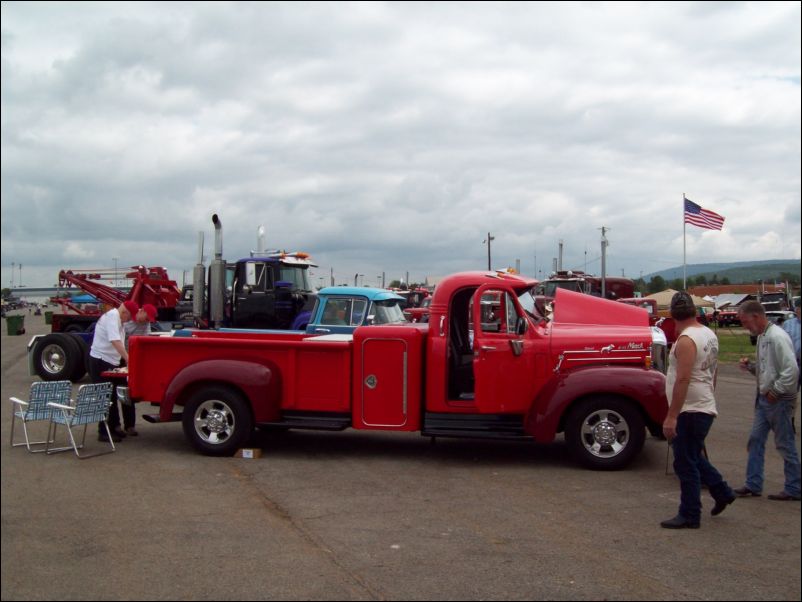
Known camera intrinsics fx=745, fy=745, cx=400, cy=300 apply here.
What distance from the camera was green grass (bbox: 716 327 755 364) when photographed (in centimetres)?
2169

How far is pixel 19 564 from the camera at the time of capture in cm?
293

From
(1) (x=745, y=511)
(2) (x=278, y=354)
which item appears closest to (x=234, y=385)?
(2) (x=278, y=354)

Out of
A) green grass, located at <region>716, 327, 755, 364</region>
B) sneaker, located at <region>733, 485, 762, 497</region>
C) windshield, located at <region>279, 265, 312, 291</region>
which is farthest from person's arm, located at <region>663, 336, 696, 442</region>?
green grass, located at <region>716, 327, 755, 364</region>

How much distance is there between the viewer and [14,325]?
2621mm

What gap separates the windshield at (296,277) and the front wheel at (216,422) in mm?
8116

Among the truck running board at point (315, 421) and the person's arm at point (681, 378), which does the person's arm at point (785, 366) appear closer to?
the person's arm at point (681, 378)

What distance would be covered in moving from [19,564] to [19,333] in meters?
0.97

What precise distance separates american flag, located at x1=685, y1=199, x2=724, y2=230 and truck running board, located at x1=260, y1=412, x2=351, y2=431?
6.31m

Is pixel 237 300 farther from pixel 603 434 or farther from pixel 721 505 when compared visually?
pixel 721 505

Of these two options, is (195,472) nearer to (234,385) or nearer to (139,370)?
(234,385)

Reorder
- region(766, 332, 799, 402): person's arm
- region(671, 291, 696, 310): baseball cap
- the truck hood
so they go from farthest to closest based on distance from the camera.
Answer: the truck hood, region(766, 332, 799, 402): person's arm, region(671, 291, 696, 310): baseball cap

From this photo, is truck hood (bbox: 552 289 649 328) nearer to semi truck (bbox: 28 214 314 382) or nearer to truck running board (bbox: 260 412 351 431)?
truck running board (bbox: 260 412 351 431)

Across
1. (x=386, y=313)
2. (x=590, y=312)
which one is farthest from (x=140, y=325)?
(x=590, y=312)

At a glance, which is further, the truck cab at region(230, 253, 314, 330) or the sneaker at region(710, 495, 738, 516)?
the truck cab at region(230, 253, 314, 330)
